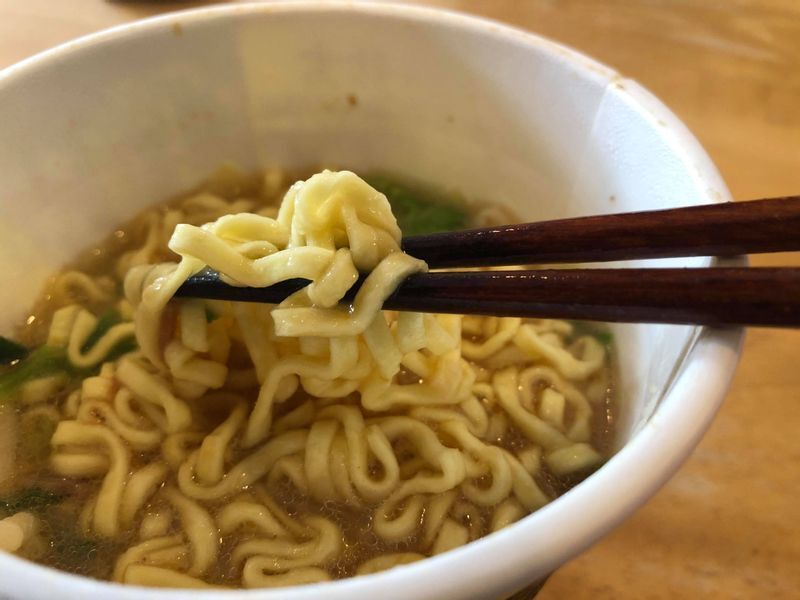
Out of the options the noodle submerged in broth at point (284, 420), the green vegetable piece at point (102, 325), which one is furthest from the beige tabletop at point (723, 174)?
the green vegetable piece at point (102, 325)

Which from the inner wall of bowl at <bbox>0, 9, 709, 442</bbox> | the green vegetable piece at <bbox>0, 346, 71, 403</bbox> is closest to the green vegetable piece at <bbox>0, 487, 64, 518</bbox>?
the green vegetable piece at <bbox>0, 346, 71, 403</bbox>

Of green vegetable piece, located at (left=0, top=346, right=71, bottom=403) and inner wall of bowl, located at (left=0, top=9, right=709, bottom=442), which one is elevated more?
inner wall of bowl, located at (left=0, top=9, right=709, bottom=442)

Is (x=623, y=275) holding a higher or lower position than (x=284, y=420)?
higher

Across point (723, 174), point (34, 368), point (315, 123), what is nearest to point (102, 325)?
point (34, 368)

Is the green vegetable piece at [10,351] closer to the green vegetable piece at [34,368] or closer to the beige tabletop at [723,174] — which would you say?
the green vegetable piece at [34,368]

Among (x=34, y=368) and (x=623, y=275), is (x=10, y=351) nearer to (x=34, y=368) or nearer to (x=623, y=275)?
(x=34, y=368)

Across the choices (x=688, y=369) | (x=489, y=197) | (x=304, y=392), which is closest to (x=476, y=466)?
(x=304, y=392)

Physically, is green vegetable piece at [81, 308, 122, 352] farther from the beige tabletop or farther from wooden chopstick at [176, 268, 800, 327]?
the beige tabletop
